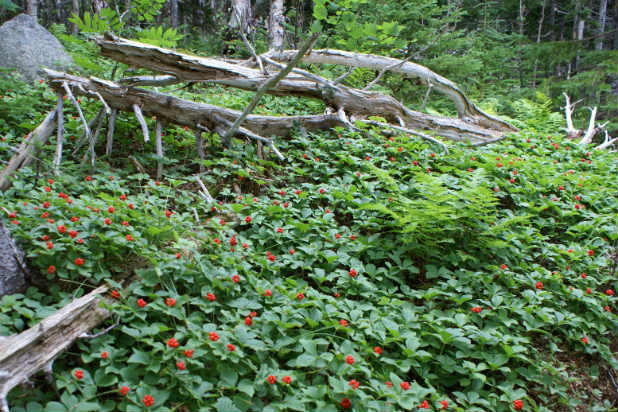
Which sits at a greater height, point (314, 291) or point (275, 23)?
point (275, 23)

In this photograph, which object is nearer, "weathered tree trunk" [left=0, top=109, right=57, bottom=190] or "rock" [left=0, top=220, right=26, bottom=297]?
"rock" [left=0, top=220, right=26, bottom=297]

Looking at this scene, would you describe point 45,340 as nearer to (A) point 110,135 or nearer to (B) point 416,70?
(A) point 110,135

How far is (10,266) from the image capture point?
246 cm

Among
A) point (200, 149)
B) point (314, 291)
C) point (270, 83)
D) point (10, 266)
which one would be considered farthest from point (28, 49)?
point (314, 291)

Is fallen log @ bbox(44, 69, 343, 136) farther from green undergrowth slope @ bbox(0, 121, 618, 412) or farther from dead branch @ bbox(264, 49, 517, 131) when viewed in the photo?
dead branch @ bbox(264, 49, 517, 131)

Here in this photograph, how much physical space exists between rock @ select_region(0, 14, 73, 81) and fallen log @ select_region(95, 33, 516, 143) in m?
3.77

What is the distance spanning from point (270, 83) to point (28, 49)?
256 inches

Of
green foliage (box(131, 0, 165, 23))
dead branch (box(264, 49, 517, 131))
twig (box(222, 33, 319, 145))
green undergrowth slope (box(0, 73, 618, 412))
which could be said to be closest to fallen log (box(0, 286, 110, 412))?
green undergrowth slope (box(0, 73, 618, 412))

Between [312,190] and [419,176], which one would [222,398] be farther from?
[419,176]

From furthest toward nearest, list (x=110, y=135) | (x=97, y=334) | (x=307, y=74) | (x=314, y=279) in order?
(x=307, y=74) < (x=110, y=135) < (x=314, y=279) < (x=97, y=334)

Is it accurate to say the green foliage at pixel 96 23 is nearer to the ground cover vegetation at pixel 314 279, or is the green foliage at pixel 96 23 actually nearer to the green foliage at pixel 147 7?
the ground cover vegetation at pixel 314 279

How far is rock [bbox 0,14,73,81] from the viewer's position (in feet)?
25.1

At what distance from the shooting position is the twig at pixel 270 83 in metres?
3.69

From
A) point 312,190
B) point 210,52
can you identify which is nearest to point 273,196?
point 312,190
